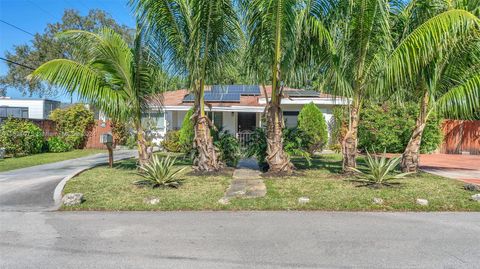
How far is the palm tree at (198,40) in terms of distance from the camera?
33.5 feet

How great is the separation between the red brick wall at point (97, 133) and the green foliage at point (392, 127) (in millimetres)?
14331

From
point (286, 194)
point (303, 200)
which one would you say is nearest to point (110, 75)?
point (286, 194)

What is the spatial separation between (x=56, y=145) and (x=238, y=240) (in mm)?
18078

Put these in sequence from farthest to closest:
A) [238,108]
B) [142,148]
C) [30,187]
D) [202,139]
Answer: [238,108]
[142,148]
[202,139]
[30,187]

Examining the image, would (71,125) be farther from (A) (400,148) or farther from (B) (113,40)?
(A) (400,148)

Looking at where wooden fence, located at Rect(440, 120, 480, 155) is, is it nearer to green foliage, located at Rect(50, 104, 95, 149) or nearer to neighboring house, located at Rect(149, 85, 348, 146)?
neighboring house, located at Rect(149, 85, 348, 146)

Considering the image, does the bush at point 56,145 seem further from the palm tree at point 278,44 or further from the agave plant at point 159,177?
the palm tree at point 278,44

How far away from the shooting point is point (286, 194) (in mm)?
8391

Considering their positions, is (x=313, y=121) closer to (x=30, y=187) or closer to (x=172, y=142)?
→ (x=172, y=142)

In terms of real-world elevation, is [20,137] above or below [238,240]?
above

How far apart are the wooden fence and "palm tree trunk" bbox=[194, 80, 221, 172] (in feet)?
49.6

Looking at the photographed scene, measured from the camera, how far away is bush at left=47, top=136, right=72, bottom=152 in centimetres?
2072

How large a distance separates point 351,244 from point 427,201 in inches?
128

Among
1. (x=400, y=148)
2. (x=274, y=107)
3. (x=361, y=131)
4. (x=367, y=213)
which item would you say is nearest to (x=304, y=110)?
(x=361, y=131)
